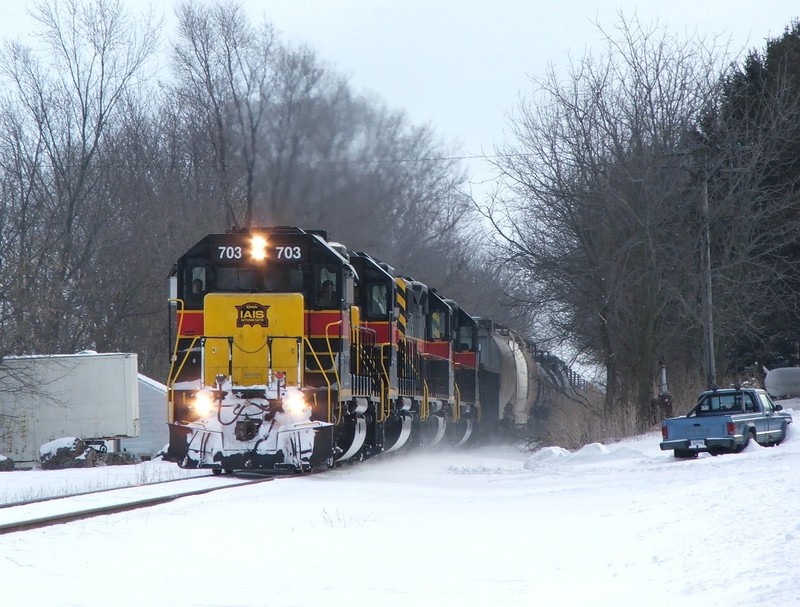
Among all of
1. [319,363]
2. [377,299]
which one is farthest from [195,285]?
[377,299]

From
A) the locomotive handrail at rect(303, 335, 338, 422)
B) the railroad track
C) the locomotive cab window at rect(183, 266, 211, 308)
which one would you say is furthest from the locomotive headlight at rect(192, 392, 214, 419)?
the locomotive cab window at rect(183, 266, 211, 308)

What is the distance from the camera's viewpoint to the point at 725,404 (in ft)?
64.8

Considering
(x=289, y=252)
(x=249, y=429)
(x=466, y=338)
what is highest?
(x=289, y=252)

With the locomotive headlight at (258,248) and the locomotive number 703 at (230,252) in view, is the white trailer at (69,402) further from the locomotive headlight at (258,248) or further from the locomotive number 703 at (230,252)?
the locomotive headlight at (258,248)

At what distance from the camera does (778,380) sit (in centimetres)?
3653

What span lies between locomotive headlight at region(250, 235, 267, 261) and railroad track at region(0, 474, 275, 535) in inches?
131

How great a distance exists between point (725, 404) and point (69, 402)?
15.6 meters

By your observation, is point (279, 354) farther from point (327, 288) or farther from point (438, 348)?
point (438, 348)

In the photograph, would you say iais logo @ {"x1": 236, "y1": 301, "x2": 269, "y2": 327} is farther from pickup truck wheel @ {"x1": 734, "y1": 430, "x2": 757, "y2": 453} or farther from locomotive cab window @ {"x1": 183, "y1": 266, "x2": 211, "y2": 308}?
pickup truck wheel @ {"x1": 734, "y1": 430, "x2": 757, "y2": 453}

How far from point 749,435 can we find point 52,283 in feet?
72.5

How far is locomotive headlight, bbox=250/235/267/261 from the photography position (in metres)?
16.2

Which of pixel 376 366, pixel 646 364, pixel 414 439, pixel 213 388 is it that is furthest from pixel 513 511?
pixel 646 364

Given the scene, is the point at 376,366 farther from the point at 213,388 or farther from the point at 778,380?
the point at 778,380

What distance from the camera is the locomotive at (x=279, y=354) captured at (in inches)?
589
